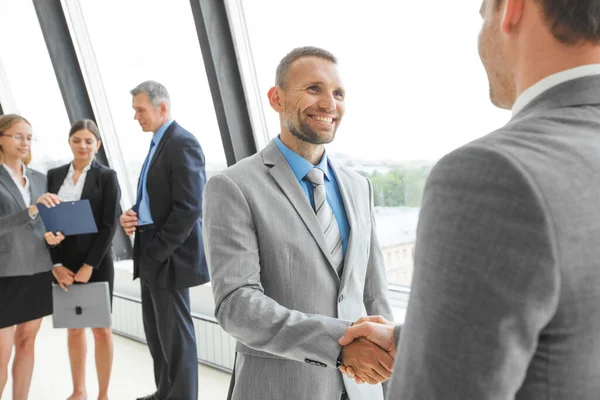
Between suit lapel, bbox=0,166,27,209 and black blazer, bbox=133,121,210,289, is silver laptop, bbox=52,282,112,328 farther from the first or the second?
suit lapel, bbox=0,166,27,209

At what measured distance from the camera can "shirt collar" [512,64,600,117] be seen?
69 centimetres

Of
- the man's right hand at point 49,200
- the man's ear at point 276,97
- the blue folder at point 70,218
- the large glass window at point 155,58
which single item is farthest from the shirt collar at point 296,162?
the large glass window at point 155,58

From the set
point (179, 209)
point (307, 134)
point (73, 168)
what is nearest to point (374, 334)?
point (307, 134)

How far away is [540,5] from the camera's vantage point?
26.7 inches

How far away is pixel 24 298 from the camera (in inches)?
134

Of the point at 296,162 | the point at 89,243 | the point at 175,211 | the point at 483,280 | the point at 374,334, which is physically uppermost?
the point at 483,280

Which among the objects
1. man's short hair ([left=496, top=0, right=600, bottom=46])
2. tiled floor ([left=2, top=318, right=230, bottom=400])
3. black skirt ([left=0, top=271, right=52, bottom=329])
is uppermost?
man's short hair ([left=496, top=0, right=600, bottom=46])

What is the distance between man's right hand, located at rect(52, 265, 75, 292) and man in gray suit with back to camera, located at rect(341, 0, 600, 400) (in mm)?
3354

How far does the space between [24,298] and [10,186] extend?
72 centimetres

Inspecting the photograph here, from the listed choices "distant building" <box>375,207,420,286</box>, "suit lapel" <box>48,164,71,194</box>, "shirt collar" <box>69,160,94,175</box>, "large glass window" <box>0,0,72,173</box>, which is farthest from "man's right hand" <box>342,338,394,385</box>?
"large glass window" <box>0,0,72,173</box>

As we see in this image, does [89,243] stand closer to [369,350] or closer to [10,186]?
[10,186]

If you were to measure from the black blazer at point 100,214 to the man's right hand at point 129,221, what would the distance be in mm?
250

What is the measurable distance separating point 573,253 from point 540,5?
31 cm

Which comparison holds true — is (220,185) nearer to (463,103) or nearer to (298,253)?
(298,253)
